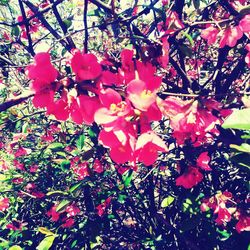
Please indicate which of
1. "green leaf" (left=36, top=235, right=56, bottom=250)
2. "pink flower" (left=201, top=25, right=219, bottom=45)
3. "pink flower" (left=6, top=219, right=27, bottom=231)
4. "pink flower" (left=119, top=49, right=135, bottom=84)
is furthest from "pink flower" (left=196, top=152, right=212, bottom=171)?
"pink flower" (left=6, top=219, right=27, bottom=231)

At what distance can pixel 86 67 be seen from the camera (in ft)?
2.43

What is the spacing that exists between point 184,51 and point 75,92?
0.55 metres

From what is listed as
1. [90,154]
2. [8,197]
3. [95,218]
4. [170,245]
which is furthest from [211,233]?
[8,197]

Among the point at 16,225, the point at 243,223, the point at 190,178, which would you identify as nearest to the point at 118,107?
the point at 190,178

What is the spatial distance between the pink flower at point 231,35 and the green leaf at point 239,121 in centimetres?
57

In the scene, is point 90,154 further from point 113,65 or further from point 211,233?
point 211,233

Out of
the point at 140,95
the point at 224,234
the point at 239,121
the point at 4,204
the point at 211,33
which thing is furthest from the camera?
the point at 4,204

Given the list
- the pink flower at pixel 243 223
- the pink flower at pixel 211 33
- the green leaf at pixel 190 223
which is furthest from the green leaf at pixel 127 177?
the pink flower at pixel 211 33

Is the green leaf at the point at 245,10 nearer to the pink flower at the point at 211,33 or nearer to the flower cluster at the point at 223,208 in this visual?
the pink flower at the point at 211,33

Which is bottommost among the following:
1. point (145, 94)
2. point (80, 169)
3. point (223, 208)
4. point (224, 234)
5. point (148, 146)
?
point (224, 234)

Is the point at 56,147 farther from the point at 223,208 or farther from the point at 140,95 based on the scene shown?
the point at 140,95

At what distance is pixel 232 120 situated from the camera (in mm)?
542

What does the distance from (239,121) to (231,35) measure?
2.05ft

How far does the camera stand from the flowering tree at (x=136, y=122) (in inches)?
28.7
